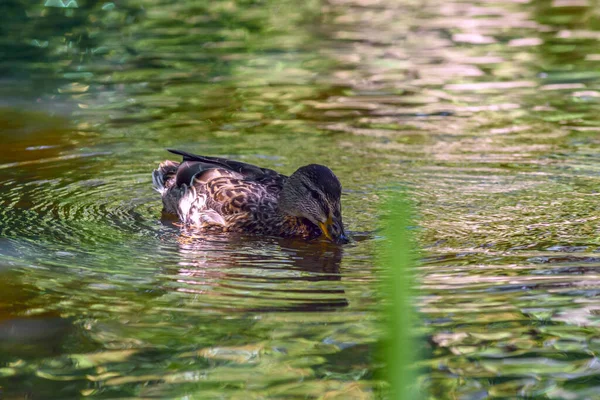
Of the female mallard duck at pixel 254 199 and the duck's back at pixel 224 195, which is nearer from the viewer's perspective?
the female mallard duck at pixel 254 199

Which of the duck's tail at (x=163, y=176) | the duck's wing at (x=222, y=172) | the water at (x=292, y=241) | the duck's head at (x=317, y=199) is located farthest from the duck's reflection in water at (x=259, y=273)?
the duck's tail at (x=163, y=176)

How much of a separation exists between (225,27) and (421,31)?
3.90 meters

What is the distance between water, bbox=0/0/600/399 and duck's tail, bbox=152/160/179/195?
0.19 m

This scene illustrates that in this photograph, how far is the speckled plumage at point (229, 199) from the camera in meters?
7.96

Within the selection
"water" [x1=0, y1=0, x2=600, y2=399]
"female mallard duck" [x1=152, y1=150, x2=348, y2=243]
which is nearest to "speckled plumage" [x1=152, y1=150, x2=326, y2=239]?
"female mallard duck" [x1=152, y1=150, x2=348, y2=243]

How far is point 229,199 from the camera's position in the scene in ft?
26.7

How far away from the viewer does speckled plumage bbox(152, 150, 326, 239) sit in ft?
26.1

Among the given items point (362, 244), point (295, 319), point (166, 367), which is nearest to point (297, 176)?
point (362, 244)

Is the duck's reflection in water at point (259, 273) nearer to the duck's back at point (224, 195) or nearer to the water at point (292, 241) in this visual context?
the water at point (292, 241)

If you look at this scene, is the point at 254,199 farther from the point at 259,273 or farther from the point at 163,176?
the point at 259,273

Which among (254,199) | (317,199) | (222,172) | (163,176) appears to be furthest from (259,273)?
(163,176)

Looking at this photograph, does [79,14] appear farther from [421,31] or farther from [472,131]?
[472,131]

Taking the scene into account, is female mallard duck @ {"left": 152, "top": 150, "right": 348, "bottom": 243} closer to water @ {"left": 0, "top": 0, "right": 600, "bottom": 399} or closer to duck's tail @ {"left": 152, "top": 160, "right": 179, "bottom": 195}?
duck's tail @ {"left": 152, "top": 160, "right": 179, "bottom": 195}

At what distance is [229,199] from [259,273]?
5.33 ft
